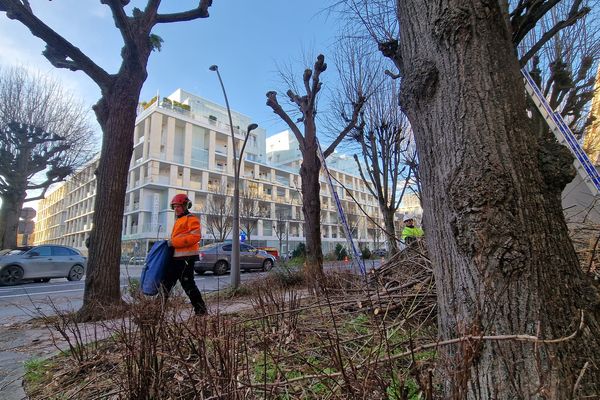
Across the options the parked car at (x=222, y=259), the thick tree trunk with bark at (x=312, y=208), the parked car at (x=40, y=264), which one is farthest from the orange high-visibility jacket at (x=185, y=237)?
the parked car at (x=40, y=264)

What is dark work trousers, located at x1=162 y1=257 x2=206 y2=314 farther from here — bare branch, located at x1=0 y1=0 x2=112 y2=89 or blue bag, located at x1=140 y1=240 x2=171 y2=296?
bare branch, located at x1=0 y1=0 x2=112 y2=89

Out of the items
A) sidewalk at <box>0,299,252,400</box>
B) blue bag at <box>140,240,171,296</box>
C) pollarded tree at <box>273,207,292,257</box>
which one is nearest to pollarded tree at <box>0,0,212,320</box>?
sidewalk at <box>0,299,252,400</box>

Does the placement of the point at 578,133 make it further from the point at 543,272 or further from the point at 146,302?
the point at 146,302

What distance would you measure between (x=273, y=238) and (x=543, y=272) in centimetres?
4709

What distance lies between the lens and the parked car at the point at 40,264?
38.9ft

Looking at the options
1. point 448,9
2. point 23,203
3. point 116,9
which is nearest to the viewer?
point 448,9

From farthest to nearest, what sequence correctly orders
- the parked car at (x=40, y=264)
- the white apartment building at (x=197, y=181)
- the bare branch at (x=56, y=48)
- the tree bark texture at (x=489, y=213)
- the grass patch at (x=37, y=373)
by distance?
the white apartment building at (x=197, y=181), the parked car at (x=40, y=264), the bare branch at (x=56, y=48), the grass patch at (x=37, y=373), the tree bark texture at (x=489, y=213)

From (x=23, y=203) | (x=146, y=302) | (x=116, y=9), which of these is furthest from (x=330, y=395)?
(x=23, y=203)

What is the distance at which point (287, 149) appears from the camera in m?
58.9

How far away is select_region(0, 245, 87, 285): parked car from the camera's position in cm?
1187

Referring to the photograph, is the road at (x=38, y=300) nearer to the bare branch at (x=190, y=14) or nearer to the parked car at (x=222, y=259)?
the bare branch at (x=190, y=14)

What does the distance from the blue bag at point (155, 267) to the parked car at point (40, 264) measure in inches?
461

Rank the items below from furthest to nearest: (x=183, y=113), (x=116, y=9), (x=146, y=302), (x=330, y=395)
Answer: (x=183, y=113), (x=116, y=9), (x=146, y=302), (x=330, y=395)

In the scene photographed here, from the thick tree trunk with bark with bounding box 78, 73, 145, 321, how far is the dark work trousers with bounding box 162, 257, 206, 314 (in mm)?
1417
